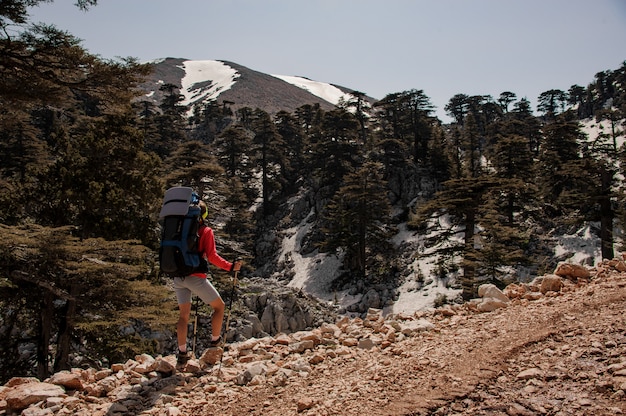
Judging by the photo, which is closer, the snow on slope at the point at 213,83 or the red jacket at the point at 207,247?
the red jacket at the point at 207,247

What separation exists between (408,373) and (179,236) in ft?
9.62

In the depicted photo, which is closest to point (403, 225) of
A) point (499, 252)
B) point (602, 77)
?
point (499, 252)

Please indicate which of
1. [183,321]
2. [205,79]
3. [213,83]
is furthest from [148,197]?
[205,79]

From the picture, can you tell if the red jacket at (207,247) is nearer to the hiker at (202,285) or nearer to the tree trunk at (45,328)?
the hiker at (202,285)

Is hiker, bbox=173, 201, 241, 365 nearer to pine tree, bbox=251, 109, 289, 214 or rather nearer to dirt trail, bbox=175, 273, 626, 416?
dirt trail, bbox=175, 273, 626, 416

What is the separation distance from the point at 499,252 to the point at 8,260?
16143mm

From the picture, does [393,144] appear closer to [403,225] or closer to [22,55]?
[403,225]

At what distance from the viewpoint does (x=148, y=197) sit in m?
11.6

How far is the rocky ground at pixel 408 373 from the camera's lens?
10.2 ft

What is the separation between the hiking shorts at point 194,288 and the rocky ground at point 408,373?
0.85 m

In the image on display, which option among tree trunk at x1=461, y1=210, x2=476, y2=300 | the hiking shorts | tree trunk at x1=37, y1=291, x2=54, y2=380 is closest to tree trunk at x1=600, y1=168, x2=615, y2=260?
tree trunk at x1=461, y1=210, x2=476, y2=300

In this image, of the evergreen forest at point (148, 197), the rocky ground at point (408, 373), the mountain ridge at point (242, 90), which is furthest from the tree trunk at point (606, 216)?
the mountain ridge at point (242, 90)

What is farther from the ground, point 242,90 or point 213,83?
point 213,83

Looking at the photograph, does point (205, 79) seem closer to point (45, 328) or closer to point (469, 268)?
point (469, 268)
